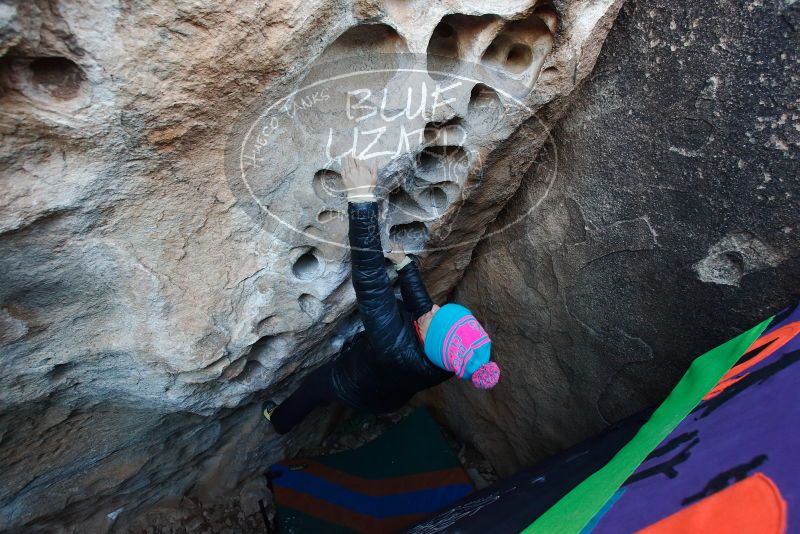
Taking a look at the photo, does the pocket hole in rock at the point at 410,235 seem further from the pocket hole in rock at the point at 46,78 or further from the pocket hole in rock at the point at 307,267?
the pocket hole in rock at the point at 46,78

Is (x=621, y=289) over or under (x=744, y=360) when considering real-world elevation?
over

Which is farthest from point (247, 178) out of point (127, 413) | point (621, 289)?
point (621, 289)

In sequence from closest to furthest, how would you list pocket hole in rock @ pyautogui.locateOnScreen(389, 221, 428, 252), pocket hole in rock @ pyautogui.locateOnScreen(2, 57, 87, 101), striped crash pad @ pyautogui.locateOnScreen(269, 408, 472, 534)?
pocket hole in rock @ pyautogui.locateOnScreen(2, 57, 87, 101) → pocket hole in rock @ pyautogui.locateOnScreen(389, 221, 428, 252) → striped crash pad @ pyautogui.locateOnScreen(269, 408, 472, 534)

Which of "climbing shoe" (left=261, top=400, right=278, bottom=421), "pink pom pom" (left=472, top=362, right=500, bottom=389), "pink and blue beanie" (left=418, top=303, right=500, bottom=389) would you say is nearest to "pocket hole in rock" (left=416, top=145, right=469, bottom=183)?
"pink and blue beanie" (left=418, top=303, right=500, bottom=389)

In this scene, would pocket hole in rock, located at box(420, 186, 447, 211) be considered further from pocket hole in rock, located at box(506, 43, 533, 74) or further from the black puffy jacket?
pocket hole in rock, located at box(506, 43, 533, 74)

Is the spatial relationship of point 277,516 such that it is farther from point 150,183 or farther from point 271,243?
point 150,183

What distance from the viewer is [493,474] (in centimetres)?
203

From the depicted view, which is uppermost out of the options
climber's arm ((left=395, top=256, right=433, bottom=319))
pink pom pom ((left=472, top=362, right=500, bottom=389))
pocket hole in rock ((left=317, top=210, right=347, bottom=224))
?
pocket hole in rock ((left=317, top=210, right=347, bottom=224))

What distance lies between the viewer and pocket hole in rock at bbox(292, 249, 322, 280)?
1.12 meters

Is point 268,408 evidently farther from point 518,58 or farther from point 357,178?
point 518,58

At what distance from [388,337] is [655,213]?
1.98 feet

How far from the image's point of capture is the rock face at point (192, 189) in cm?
69

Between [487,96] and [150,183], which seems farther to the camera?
[487,96]

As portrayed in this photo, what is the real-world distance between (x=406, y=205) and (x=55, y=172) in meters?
0.66
